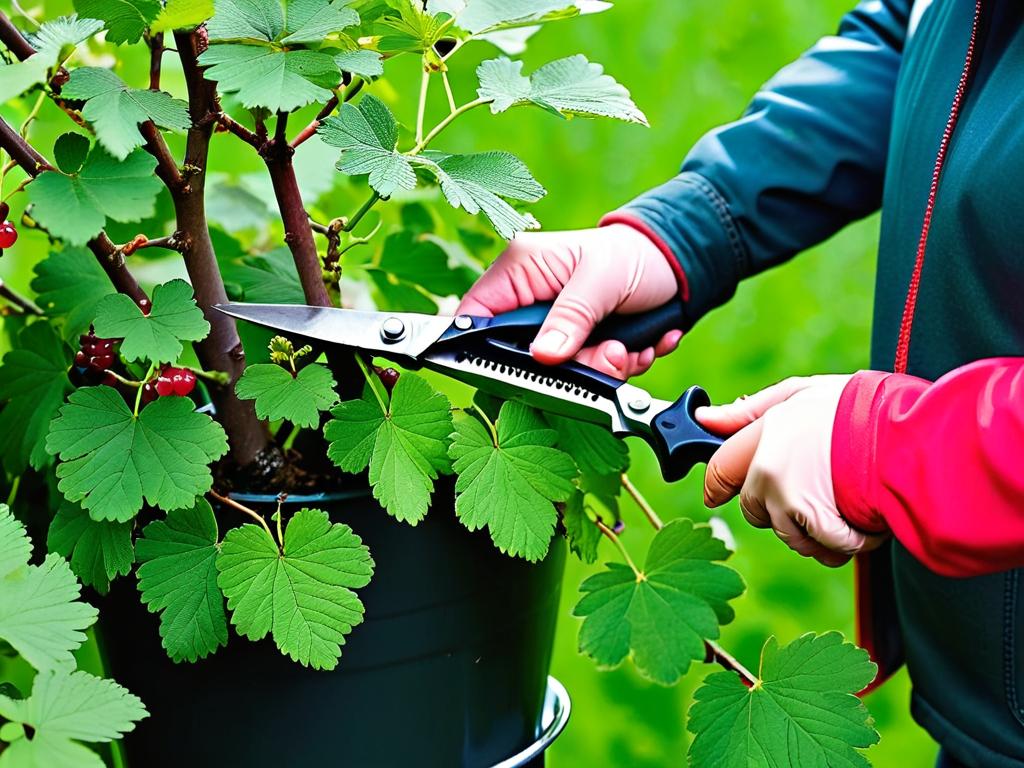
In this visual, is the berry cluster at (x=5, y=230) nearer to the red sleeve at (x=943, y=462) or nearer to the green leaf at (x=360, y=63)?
the green leaf at (x=360, y=63)

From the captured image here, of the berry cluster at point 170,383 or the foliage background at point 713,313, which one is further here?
the foliage background at point 713,313

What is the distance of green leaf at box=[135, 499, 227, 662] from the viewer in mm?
697

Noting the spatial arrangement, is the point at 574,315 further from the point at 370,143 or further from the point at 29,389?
the point at 29,389

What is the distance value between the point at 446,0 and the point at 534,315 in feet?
0.81

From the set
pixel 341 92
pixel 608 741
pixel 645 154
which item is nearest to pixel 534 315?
pixel 341 92

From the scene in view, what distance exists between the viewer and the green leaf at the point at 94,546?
71 cm

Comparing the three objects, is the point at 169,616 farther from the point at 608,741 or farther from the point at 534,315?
the point at 608,741

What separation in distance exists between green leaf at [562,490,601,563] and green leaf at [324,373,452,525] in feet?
0.37

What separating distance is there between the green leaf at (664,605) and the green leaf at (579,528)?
21 millimetres

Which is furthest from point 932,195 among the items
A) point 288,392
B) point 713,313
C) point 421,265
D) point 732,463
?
point 713,313

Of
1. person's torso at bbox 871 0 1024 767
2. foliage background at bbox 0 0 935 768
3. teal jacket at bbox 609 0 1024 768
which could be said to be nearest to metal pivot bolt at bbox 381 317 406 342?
teal jacket at bbox 609 0 1024 768

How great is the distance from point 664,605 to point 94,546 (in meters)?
0.41

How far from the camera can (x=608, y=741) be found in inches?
68.4

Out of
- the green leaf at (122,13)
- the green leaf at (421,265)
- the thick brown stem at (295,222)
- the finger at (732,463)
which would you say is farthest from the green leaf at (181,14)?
the finger at (732,463)
